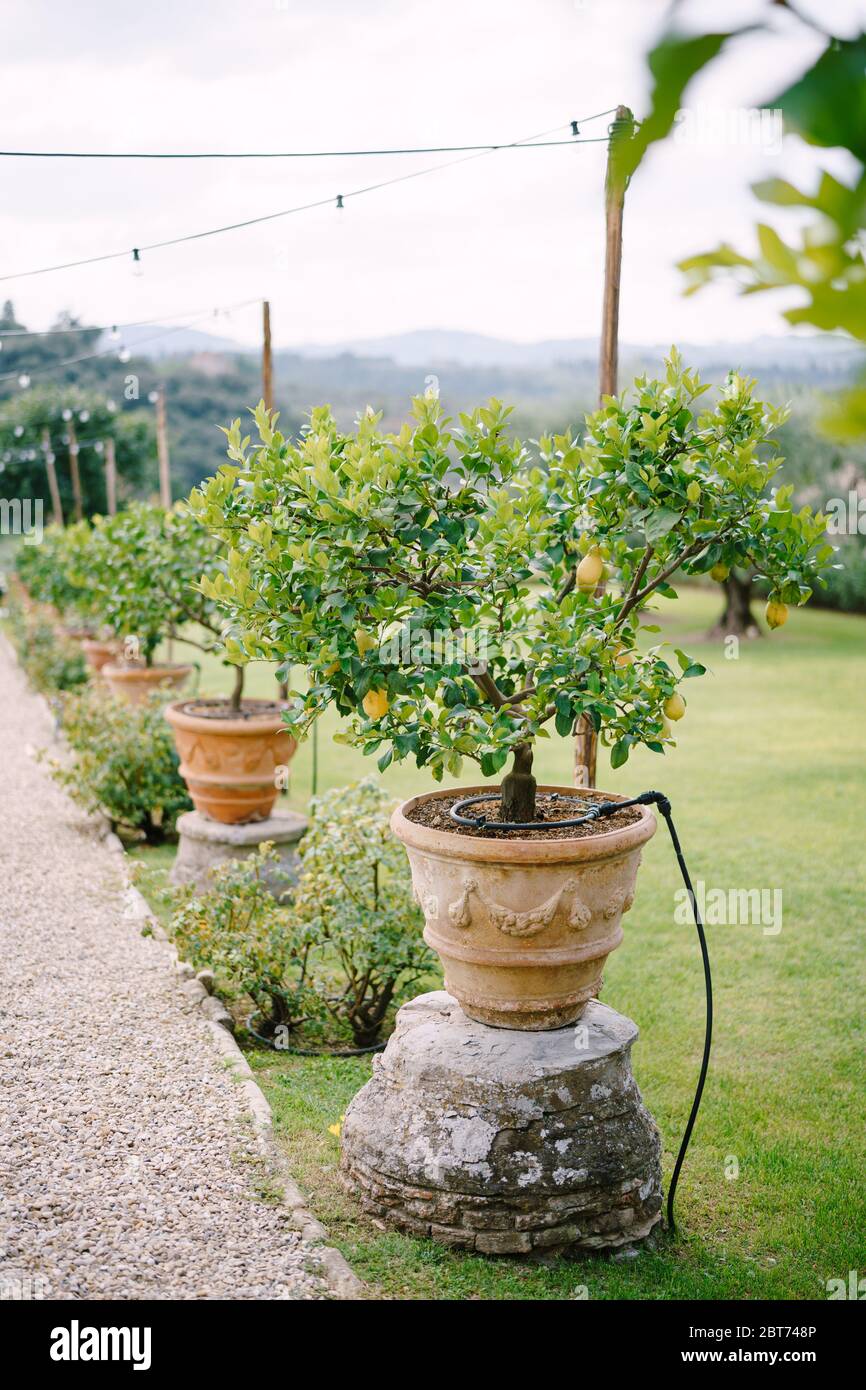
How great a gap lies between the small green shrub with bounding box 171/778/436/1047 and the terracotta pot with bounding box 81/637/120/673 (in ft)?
22.2

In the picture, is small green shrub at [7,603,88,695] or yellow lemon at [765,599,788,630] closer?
yellow lemon at [765,599,788,630]

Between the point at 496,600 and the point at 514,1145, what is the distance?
1.47 metres

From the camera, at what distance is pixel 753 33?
71cm

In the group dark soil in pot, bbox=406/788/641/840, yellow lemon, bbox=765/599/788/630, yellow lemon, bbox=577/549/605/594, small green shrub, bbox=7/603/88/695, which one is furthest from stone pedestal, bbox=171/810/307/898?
small green shrub, bbox=7/603/88/695

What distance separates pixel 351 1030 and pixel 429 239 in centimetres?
2574

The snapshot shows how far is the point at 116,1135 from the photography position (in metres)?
3.53

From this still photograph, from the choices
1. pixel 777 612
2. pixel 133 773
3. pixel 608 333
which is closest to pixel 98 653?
pixel 133 773

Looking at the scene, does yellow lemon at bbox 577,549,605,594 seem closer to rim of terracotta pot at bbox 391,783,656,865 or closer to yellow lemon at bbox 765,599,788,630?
yellow lemon at bbox 765,599,788,630

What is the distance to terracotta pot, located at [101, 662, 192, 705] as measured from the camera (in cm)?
924

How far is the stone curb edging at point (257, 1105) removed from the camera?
2.84 meters

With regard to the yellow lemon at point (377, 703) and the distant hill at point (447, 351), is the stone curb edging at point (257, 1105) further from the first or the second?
the distant hill at point (447, 351)

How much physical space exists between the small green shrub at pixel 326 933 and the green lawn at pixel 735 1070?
0.26 metres

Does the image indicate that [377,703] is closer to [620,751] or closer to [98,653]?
[620,751]

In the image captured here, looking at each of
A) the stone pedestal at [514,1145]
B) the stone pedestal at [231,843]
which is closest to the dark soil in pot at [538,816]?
the stone pedestal at [514,1145]
